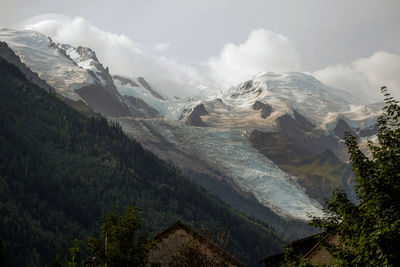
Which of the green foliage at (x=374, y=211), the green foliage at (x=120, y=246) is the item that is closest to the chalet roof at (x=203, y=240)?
the green foliage at (x=120, y=246)

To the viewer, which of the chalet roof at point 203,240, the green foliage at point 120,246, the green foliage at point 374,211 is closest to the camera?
the green foliage at point 374,211

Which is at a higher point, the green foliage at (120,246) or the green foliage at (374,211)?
the green foliage at (374,211)

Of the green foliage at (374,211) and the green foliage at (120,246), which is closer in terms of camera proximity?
the green foliage at (374,211)

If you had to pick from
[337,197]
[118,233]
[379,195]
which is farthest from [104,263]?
[379,195]

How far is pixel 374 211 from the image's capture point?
23578 millimetres

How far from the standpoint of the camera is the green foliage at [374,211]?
2228cm

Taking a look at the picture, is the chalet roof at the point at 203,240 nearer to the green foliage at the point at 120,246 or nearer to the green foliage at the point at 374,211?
the green foliage at the point at 120,246

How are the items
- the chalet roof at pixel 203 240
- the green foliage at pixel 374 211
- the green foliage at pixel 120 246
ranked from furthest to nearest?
the chalet roof at pixel 203 240 → the green foliage at pixel 120 246 → the green foliage at pixel 374 211

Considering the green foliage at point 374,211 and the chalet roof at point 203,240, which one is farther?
the chalet roof at point 203,240

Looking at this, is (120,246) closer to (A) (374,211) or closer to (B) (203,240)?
(B) (203,240)

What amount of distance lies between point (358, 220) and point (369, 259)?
2514mm

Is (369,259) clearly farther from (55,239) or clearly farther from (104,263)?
(55,239)

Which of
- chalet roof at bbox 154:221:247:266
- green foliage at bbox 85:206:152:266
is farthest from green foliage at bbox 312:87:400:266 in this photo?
green foliage at bbox 85:206:152:266

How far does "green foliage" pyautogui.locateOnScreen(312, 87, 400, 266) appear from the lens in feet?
73.1
